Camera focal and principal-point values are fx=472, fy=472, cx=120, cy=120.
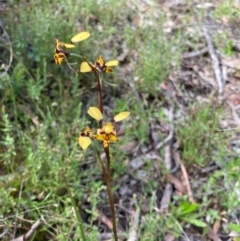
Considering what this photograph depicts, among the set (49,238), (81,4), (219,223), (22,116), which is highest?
(81,4)

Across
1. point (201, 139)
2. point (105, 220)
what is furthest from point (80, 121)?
A: point (201, 139)

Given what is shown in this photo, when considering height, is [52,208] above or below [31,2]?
below

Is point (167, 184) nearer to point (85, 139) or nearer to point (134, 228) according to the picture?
point (134, 228)

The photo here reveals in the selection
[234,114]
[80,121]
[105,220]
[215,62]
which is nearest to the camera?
[105,220]

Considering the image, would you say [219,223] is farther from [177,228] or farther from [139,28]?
[139,28]

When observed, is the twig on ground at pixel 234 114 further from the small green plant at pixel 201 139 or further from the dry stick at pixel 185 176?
the dry stick at pixel 185 176

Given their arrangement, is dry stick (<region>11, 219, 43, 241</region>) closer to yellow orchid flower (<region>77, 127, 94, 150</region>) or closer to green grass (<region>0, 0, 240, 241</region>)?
green grass (<region>0, 0, 240, 241</region>)

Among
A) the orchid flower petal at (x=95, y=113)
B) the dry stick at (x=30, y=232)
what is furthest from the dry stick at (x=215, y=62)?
the orchid flower petal at (x=95, y=113)

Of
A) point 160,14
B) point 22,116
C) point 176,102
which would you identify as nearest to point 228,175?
point 176,102

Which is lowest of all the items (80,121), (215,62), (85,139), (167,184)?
(167,184)
